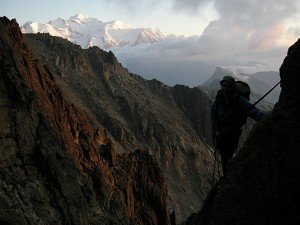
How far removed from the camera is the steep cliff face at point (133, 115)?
14112 centimetres

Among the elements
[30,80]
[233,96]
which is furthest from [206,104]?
[233,96]

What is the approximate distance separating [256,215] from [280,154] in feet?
4.58

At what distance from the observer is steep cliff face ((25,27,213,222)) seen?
141 meters

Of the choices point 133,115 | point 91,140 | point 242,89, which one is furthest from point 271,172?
point 133,115

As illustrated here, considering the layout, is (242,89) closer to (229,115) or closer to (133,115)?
(229,115)

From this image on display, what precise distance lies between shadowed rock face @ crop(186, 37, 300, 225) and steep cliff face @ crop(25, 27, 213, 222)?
376 feet

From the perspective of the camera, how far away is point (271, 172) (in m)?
8.63

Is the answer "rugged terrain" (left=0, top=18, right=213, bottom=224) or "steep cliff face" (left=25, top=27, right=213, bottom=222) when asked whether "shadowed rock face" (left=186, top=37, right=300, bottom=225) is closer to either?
"rugged terrain" (left=0, top=18, right=213, bottom=224)

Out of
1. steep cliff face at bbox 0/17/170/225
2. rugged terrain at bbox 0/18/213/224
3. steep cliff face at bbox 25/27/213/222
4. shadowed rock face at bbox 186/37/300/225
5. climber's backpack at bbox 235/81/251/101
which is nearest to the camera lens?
shadowed rock face at bbox 186/37/300/225

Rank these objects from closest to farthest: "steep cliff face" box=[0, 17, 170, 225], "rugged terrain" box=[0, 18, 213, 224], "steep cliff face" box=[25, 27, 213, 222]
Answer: "steep cliff face" box=[0, 17, 170, 225] → "rugged terrain" box=[0, 18, 213, 224] → "steep cliff face" box=[25, 27, 213, 222]

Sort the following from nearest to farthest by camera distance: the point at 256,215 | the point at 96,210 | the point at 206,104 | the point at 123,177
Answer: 1. the point at 256,215
2. the point at 96,210
3. the point at 123,177
4. the point at 206,104

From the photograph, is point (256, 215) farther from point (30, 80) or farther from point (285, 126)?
point (30, 80)

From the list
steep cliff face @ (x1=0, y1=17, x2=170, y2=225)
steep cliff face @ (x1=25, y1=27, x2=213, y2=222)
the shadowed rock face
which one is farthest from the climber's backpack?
steep cliff face @ (x1=25, y1=27, x2=213, y2=222)

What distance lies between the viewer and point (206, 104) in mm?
194875
